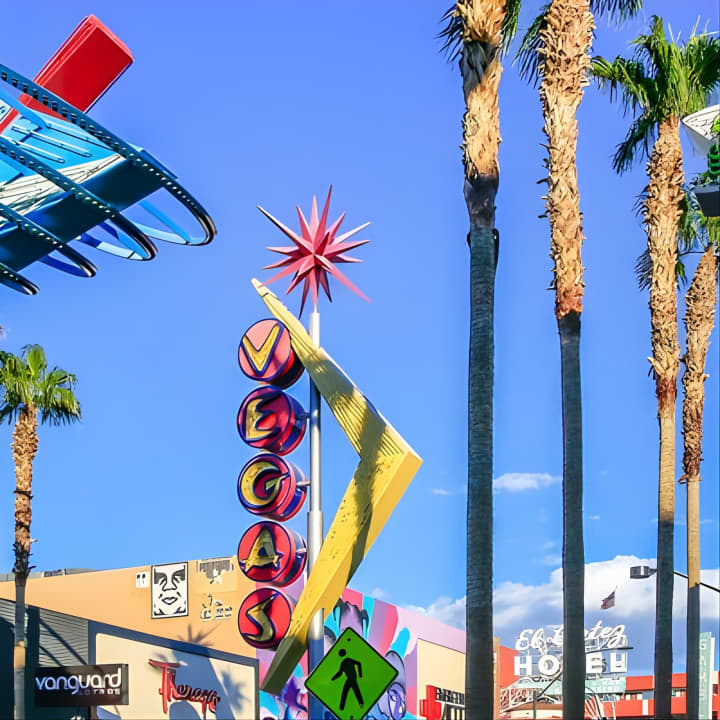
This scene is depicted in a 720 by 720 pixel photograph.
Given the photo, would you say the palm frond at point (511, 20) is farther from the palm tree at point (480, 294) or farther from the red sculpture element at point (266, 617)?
the red sculpture element at point (266, 617)

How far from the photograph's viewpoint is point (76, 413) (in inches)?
1577

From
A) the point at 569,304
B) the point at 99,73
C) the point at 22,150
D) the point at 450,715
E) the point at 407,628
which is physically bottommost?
the point at 450,715

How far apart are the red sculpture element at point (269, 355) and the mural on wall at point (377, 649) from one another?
1973 centimetres

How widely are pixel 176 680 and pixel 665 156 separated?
87.8 feet

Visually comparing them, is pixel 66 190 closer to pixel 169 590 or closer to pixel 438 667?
pixel 169 590

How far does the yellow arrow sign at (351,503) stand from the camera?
30469 mm

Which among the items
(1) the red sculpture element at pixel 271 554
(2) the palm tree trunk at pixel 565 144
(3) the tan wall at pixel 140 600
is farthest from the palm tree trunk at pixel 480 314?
(3) the tan wall at pixel 140 600

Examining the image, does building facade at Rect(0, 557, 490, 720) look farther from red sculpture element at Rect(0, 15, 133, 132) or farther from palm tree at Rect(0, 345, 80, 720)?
red sculpture element at Rect(0, 15, 133, 132)

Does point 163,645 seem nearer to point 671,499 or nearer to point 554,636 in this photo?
point 671,499

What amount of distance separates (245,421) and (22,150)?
13.2m

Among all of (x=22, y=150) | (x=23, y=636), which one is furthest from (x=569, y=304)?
(x=23, y=636)

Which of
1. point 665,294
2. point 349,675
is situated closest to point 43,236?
point 665,294

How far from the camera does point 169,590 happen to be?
60781 mm

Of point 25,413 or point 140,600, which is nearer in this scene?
point 25,413
